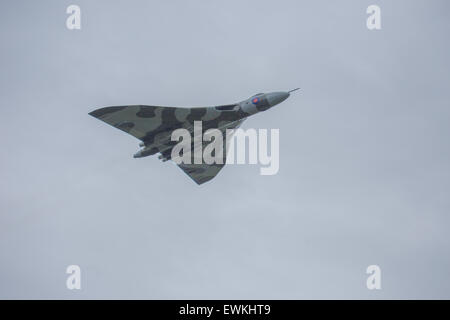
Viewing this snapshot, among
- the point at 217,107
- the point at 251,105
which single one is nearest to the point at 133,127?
the point at 217,107

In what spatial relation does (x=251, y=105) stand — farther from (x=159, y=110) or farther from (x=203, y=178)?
(x=203, y=178)

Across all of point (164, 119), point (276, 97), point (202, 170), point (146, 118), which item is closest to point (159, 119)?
point (164, 119)

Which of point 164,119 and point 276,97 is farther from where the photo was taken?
point 164,119

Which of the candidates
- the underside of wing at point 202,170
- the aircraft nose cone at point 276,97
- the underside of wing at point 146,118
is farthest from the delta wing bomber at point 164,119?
the underside of wing at point 202,170

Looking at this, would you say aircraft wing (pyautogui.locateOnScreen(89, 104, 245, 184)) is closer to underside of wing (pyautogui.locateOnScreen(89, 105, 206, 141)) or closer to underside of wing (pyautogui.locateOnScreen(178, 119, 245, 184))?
underside of wing (pyautogui.locateOnScreen(89, 105, 206, 141))

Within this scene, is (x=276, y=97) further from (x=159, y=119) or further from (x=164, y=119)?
(x=159, y=119)

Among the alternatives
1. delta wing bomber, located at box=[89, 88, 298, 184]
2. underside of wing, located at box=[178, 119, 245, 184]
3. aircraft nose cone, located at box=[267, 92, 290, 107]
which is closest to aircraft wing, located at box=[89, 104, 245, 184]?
delta wing bomber, located at box=[89, 88, 298, 184]

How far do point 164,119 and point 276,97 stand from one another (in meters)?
9.16

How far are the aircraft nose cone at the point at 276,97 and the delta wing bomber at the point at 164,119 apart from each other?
948 millimetres

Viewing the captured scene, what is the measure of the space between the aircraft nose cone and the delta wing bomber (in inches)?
37.3

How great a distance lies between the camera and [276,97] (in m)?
41.2
